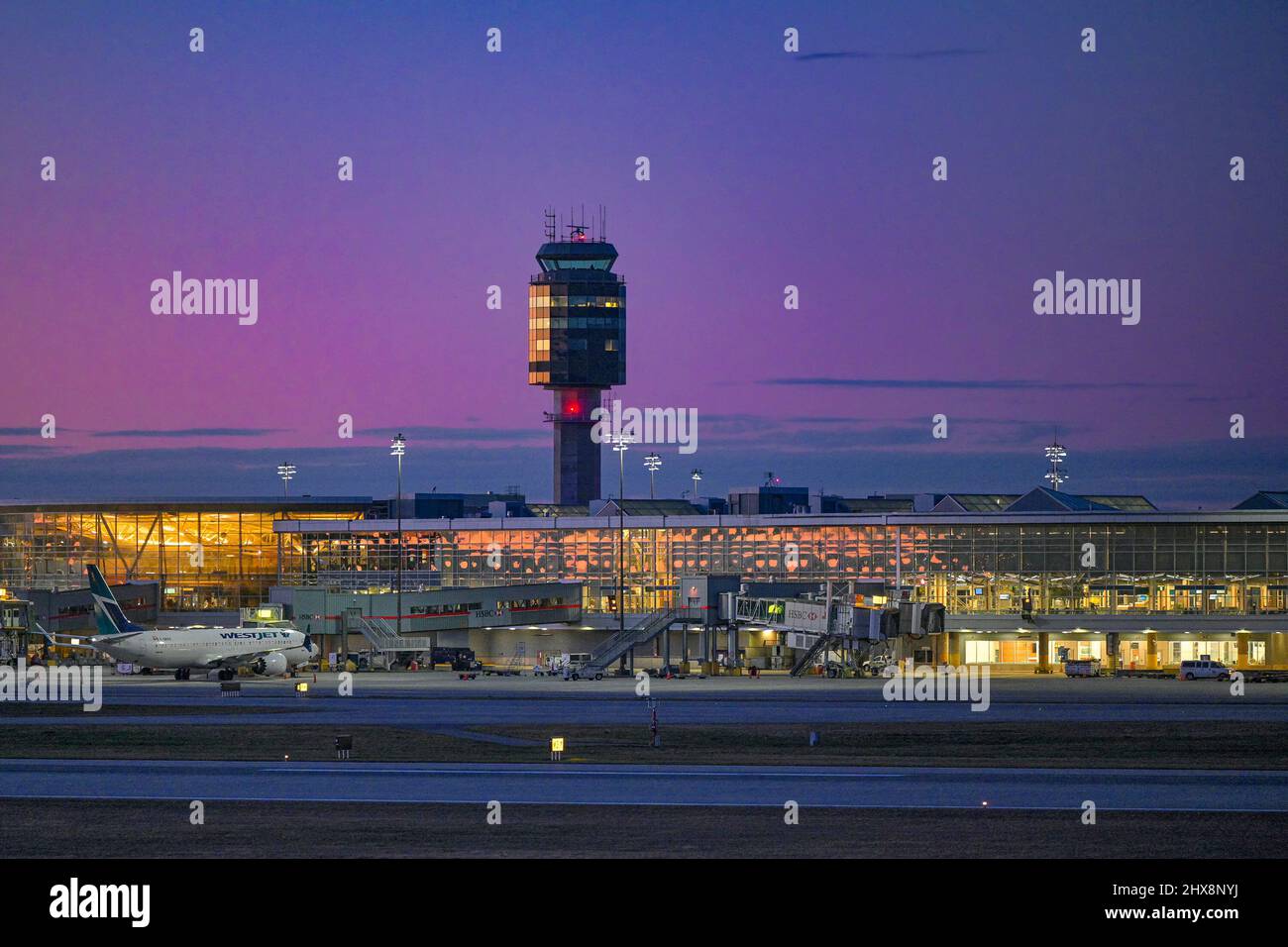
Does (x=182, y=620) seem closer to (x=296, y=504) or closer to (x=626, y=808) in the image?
(x=296, y=504)

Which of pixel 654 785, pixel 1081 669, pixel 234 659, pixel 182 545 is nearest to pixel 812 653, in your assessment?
pixel 1081 669

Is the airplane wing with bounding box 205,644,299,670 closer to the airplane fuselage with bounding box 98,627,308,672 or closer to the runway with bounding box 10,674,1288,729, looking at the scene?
the airplane fuselage with bounding box 98,627,308,672

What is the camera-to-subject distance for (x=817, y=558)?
469ft

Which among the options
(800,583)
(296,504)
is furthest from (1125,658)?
(296,504)

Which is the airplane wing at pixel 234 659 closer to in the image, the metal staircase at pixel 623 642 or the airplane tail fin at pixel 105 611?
the airplane tail fin at pixel 105 611

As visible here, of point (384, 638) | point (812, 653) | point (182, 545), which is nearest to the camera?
point (812, 653)

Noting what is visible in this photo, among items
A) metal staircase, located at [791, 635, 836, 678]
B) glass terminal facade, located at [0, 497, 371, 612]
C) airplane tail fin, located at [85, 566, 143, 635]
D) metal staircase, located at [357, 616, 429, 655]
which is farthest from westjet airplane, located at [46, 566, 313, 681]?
glass terminal facade, located at [0, 497, 371, 612]

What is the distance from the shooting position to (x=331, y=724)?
64062mm

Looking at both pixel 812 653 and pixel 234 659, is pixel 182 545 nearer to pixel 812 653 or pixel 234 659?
pixel 234 659

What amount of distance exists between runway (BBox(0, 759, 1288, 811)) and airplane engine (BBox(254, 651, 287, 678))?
52222 millimetres

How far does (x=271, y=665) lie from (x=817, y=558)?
57.7 m

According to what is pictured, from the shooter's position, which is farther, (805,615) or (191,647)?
(805,615)

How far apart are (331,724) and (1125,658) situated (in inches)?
3053

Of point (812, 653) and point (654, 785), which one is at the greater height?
point (654, 785)
